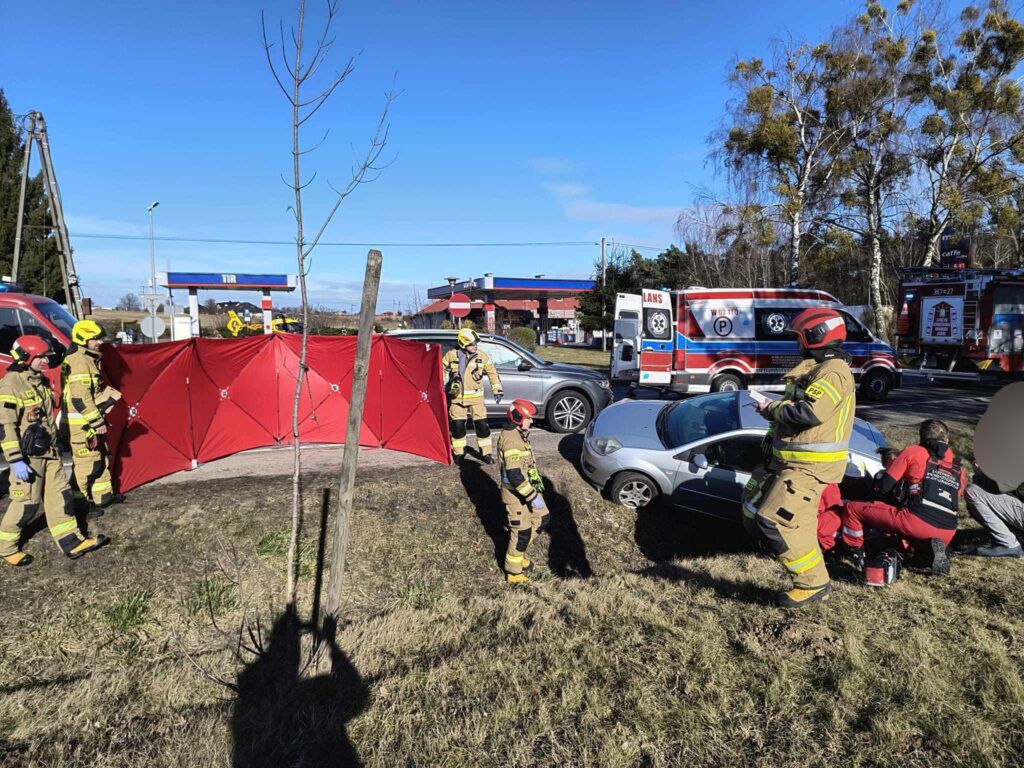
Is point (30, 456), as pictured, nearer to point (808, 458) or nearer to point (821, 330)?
point (808, 458)

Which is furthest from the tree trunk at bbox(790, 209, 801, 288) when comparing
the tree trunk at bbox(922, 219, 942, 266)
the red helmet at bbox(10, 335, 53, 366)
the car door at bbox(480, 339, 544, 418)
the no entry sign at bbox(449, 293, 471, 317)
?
the red helmet at bbox(10, 335, 53, 366)

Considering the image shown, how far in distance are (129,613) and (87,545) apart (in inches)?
35.2

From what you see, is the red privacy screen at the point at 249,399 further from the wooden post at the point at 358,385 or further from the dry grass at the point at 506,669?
the wooden post at the point at 358,385

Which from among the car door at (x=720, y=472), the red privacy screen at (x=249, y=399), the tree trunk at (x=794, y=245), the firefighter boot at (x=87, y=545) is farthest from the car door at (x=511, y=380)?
the tree trunk at (x=794, y=245)

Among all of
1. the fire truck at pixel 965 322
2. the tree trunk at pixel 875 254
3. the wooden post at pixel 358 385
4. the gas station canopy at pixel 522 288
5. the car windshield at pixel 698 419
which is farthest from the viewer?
the gas station canopy at pixel 522 288

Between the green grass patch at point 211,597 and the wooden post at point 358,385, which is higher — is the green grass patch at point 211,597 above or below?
below

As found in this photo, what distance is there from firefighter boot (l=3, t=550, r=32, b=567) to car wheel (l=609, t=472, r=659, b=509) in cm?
569

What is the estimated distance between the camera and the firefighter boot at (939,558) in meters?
4.45

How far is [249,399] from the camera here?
792cm

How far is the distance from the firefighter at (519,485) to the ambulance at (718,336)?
24.1ft

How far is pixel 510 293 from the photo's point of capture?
4834cm

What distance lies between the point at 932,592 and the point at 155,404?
7.53m

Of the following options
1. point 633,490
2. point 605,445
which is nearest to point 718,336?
point 605,445

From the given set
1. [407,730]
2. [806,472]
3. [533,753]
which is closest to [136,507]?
[407,730]
